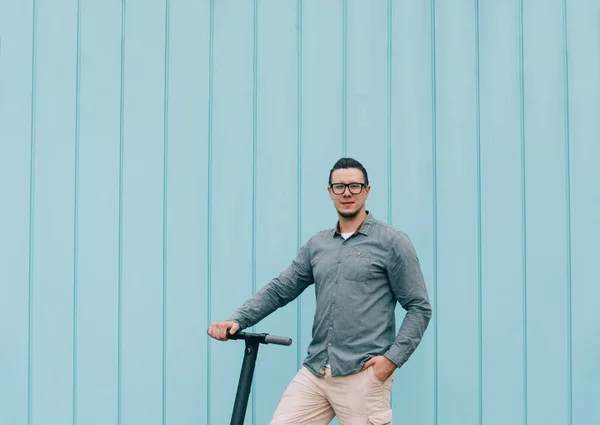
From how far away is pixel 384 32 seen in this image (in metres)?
3.53

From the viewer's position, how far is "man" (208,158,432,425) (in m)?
2.84

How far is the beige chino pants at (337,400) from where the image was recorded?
9.30 ft

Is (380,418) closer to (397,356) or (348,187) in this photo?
(397,356)
